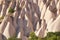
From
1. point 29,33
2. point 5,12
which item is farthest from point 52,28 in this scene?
point 5,12

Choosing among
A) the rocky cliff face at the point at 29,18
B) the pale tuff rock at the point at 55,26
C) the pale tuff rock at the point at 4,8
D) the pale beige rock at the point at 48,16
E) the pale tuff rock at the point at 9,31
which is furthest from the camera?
the pale tuff rock at the point at 4,8

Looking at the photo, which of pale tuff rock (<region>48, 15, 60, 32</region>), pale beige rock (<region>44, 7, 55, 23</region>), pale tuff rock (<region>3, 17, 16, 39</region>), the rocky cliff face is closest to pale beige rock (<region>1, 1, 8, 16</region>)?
the rocky cliff face

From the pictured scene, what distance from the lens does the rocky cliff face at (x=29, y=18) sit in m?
42.1

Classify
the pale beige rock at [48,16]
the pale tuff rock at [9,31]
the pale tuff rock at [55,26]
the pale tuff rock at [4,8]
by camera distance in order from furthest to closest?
1. the pale tuff rock at [4,8]
2. the pale beige rock at [48,16]
3. the pale tuff rock at [9,31]
4. the pale tuff rock at [55,26]

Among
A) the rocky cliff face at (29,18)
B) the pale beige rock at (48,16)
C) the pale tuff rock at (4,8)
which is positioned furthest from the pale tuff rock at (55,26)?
the pale tuff rock at (4,8)

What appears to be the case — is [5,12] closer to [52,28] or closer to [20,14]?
[20,14]

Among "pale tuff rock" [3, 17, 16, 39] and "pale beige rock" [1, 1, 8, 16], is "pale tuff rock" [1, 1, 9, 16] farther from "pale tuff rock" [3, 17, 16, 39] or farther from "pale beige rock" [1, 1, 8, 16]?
"pale tuff rock" [3, 17, 16, 39]

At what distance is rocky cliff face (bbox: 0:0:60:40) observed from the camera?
42.1 m

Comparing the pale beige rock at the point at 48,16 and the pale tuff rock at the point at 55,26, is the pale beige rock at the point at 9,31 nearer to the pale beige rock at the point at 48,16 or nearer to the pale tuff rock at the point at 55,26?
the pale beige rock at the point at 48,16

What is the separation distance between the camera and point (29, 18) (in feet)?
160

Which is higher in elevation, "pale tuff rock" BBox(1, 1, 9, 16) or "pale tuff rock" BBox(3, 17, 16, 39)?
"pale tuff rock" BBox(1, 1, 9, 16)

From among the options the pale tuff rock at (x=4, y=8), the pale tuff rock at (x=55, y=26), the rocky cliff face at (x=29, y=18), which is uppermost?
the pale tuff rock at (x=4, y=8)

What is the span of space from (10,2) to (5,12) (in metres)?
4.04

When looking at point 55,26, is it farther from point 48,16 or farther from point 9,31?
point 48,16
